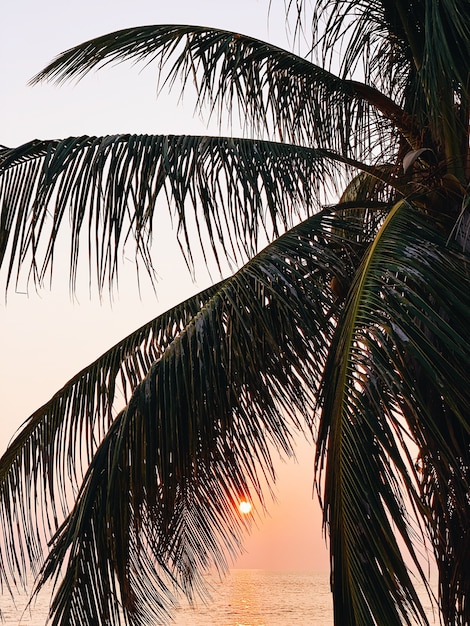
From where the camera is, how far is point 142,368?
4938 mm

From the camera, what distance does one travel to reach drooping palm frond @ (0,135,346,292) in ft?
13.2

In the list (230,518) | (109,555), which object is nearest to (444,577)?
(230,518)

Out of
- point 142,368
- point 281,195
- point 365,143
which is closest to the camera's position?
point 281,195

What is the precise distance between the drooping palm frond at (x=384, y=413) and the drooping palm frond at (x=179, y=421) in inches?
23.4

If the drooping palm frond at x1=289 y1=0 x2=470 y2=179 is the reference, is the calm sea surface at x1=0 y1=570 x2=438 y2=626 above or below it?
below

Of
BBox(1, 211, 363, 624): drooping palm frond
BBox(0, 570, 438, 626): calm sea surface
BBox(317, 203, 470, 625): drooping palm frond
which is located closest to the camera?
BBox(317, 203, 470, 625): drooping palm frond

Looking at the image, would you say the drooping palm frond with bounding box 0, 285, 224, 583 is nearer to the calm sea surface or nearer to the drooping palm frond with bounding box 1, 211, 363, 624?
the drooping palm frond with bounding box 1, 211, 363, 624

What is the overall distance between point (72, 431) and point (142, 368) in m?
0.52

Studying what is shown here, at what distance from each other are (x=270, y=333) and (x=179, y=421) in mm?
510

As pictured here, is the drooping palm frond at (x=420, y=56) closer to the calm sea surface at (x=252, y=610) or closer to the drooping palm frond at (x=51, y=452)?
the drooping palm frond at (x=51, y=452)

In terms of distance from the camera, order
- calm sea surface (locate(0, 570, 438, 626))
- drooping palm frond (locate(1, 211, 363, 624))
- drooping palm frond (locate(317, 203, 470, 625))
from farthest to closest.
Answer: calm sea surface (locate(0, 570, 438, 626)), drooping palm frond (locate(1, 211, 363, 624)), drooping palm frond (locate(317, 203, 470, 625))

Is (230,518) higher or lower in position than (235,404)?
lower

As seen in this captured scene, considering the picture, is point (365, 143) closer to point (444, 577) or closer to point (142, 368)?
point (142, 368)

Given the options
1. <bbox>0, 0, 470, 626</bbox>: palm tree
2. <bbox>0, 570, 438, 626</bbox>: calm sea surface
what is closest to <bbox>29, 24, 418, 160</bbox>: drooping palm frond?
<bbox>0, 0, 470, 626</bbox>: palm tree
